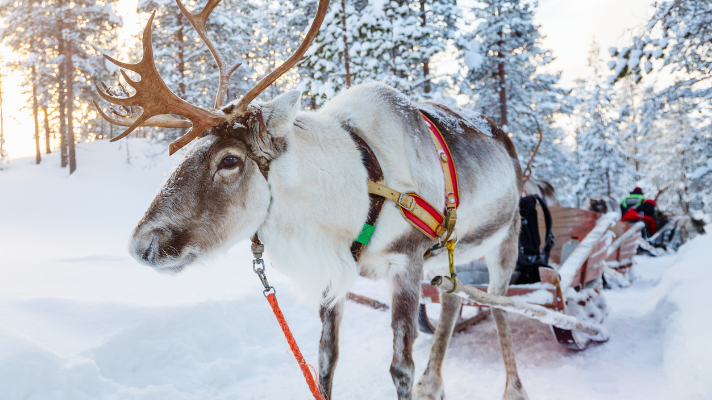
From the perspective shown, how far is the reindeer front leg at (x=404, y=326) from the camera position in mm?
2268

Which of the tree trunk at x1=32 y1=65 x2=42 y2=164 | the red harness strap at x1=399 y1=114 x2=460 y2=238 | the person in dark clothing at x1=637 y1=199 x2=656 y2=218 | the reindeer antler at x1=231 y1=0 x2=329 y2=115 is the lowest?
the tree trunk at x1=32 y1=65 x2=42 y2=164

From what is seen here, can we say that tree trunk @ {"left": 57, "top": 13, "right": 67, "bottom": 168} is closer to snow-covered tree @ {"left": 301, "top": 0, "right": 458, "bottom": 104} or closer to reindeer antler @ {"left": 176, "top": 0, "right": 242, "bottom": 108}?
snow-covered tree @ {"left": 301, "top": 0, "right": 458, "bottom": 104}

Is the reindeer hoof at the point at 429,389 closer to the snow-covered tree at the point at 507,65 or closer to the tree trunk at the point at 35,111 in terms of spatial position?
the snow-covered tree at the point at 507,65

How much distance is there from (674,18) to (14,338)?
952cm

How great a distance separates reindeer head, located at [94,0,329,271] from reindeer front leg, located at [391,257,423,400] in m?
0.93

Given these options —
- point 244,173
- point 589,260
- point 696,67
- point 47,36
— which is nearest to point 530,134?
point 696,67

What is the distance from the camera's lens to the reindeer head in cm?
184

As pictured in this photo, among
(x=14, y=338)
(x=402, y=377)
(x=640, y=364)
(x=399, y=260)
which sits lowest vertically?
(x=640, y=364)

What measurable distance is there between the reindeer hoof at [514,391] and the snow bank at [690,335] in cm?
101

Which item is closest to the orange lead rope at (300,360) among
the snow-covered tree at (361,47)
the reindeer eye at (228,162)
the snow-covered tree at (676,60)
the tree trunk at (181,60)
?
the reindeer eye at (228,162)

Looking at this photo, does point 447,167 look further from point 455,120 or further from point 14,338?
point 14,338

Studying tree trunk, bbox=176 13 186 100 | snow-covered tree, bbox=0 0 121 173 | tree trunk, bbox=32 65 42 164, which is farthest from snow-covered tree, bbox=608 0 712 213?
tree trunk, bbox=32 65 42 164

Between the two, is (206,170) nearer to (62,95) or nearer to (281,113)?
(281,113)

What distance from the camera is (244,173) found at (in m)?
1.95
